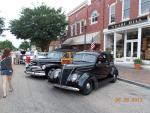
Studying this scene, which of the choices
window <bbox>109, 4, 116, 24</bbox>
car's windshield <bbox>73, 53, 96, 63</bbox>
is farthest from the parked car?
window <bbox>109, 4, 116, 24</bbox>

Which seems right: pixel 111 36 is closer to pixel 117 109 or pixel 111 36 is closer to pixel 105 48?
pixel 105 48

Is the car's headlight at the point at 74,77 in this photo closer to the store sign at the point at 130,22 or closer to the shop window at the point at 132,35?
the store sign at the point at 130,22

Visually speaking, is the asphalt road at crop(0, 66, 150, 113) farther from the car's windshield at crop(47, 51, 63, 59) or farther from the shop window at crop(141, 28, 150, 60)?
the shop window at crop(141, 28, 150, 60)

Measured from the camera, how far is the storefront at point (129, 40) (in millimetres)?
17734

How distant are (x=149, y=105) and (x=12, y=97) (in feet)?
15.7

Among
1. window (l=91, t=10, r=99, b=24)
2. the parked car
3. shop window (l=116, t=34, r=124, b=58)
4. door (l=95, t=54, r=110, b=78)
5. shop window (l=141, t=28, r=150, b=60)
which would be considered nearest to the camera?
door (l=95, t=54, r=110, b=78)

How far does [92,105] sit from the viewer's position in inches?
276

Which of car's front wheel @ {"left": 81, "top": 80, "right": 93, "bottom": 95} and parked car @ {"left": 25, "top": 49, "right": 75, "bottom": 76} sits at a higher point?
parked car @ {"left": 25, "top": 49, "right": 75, "bottom": 76}

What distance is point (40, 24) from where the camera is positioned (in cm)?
3062

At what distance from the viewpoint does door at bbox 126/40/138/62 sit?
19.4m

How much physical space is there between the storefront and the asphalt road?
8.99 metres

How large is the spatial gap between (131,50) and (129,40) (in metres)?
1.03

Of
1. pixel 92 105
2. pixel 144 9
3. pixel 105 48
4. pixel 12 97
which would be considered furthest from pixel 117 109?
pixel 105 48
